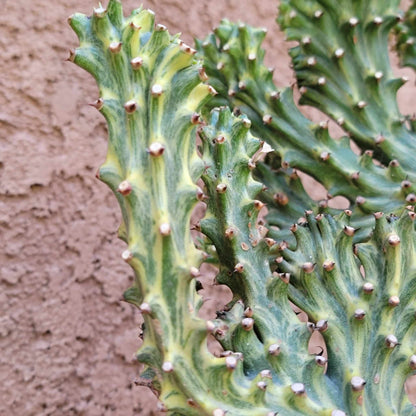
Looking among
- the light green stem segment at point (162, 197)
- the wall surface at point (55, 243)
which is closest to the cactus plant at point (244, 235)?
the light green stem segment at point (162, 197)

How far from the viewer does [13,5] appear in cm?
126

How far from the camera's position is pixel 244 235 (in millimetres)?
793

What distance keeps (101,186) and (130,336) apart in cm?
37

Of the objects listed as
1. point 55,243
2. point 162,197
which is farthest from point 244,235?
point 55,243

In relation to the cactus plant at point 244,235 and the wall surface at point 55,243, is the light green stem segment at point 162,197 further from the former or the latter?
the wall surface at point 55,243

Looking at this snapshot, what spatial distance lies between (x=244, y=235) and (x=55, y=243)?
2.08 feet

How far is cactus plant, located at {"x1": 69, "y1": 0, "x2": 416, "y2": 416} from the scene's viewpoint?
0.63 m

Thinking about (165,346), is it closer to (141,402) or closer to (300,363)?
(300,363)

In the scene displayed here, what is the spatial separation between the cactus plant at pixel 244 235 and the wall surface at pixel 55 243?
0.42m

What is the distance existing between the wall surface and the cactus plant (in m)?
0.42

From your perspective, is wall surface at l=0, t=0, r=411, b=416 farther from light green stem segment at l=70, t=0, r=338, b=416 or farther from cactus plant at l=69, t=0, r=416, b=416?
light green stem segment at l=70, t=0, r=338, b=416

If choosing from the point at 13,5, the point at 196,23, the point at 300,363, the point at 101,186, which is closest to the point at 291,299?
the point at 300,363

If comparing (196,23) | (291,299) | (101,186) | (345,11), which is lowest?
(291,299)

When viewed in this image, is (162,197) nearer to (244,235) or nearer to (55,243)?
(244,235)
